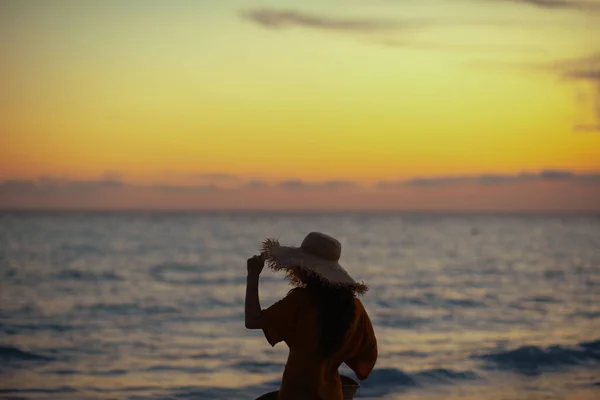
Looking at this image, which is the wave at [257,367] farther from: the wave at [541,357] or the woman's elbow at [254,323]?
the woman's elbow at [254,323]

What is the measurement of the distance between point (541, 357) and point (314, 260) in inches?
400

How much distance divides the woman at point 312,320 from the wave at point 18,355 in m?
9.70

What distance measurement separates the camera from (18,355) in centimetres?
1392

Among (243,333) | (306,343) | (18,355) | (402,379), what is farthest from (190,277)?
(306,343)

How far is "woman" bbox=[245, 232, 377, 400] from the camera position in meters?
Result: 4.86

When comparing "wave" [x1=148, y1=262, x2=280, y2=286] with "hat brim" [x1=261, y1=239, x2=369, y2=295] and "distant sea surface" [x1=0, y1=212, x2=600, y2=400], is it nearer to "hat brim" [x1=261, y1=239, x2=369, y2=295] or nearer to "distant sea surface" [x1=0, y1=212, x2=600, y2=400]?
"distant sea surface" [x1=0, y1=212, x2=600, y2=400]

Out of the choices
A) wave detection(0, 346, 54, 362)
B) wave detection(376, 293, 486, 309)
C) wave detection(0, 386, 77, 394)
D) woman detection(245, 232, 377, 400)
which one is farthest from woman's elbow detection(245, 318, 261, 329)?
wave detection(376, 293, 486, 309)

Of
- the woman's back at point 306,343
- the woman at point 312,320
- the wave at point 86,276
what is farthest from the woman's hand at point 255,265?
the wave at point 86,276

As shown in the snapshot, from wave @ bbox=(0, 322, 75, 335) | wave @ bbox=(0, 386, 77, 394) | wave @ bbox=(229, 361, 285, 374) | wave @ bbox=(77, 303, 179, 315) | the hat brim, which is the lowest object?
wave @ bbox=(0, 386, 77, 394)

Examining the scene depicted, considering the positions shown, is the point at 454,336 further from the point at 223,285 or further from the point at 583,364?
the point at 223,285

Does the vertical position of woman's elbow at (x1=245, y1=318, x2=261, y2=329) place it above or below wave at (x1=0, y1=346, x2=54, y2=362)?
above

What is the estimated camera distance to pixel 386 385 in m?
12.1

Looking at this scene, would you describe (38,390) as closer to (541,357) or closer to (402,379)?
(402,379)

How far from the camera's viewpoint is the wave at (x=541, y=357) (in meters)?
13.4
